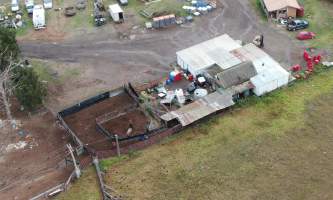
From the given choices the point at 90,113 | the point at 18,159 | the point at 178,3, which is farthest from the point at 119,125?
the point at 178,3

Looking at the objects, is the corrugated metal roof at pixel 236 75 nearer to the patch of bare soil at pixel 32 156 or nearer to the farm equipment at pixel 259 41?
the farm equipment at pixel 259 41

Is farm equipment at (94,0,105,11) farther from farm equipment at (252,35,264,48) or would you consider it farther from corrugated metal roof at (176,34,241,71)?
farm equipment at (252,35,264,48)

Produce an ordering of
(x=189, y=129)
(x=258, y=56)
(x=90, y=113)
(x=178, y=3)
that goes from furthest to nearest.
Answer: (x=178, y=3), (x=258, y=56), (x=90, y=113), (x=189, y=129)

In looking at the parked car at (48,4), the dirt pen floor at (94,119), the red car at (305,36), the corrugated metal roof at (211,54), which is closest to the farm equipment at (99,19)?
the parked car at (48,4)

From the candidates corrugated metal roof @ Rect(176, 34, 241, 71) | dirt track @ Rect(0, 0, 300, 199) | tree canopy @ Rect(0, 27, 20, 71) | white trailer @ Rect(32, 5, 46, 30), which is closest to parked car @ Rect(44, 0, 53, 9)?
white trailer @ Rect(32, 5, 46, 30)

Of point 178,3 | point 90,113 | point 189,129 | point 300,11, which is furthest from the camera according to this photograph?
point 178,3

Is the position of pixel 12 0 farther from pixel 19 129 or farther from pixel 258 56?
pixel 258 56
